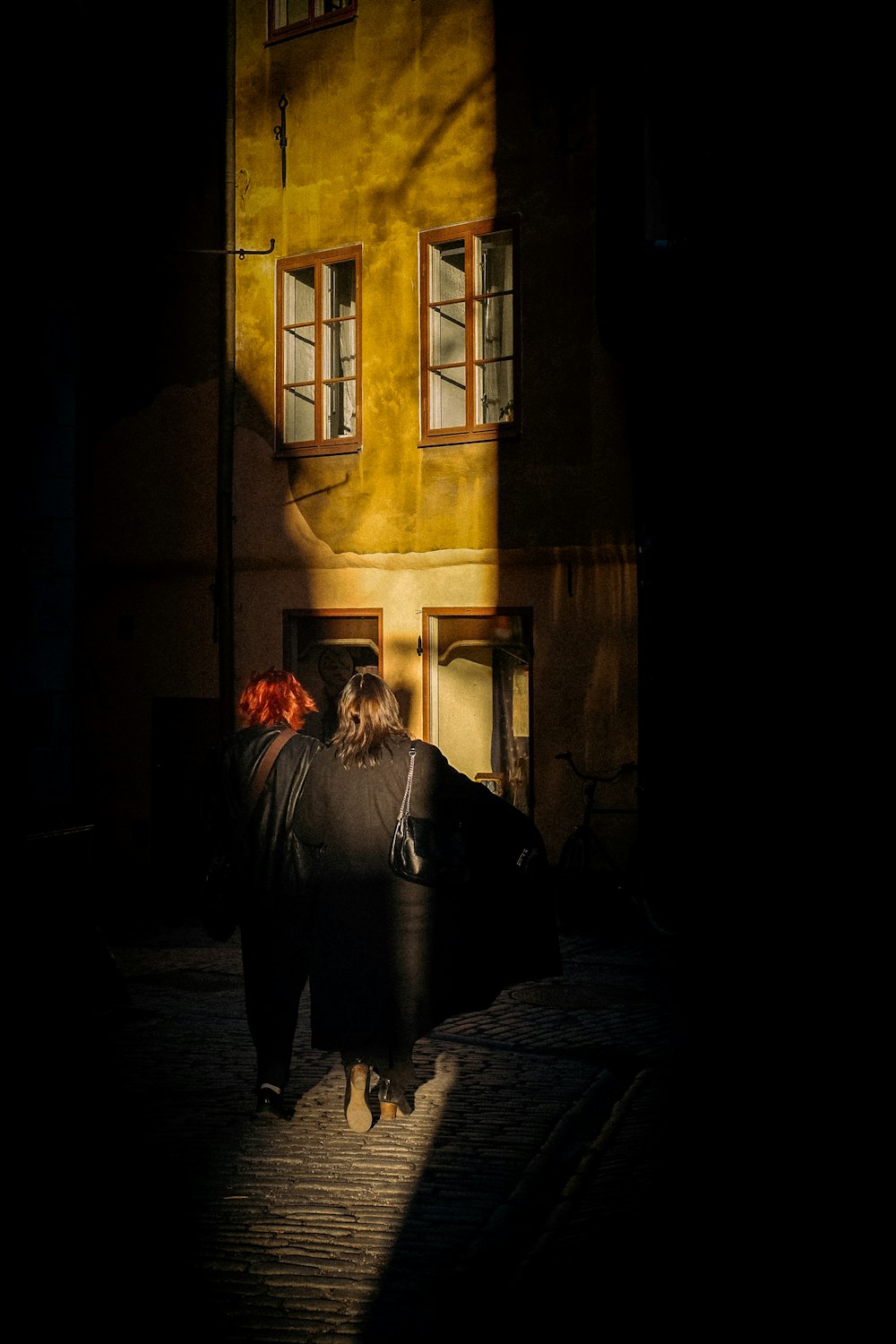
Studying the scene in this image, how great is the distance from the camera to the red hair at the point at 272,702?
19.6 ft

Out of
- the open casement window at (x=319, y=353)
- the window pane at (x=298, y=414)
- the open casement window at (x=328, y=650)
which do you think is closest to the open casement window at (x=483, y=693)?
the open casement window at (x=328, y=650)

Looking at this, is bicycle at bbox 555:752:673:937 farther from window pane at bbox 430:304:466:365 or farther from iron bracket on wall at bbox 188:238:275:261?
iron bracket on wall at bbox 188:238:275:261

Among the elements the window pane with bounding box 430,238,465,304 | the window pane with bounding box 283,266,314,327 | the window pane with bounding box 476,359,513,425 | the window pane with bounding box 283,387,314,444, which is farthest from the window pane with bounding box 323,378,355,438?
the window pane with bounding box 476,359,513,425

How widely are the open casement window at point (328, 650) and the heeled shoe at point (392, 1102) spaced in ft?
22.4

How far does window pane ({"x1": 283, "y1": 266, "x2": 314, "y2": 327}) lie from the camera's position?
1328 centimetres

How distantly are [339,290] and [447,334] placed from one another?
136 centimetres

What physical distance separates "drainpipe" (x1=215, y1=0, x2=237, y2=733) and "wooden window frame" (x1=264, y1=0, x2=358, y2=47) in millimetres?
433

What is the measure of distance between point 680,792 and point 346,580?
12.1 feet

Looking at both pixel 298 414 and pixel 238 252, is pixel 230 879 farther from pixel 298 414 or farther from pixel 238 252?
pixel 238 252

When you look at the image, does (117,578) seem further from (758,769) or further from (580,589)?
(758,769)

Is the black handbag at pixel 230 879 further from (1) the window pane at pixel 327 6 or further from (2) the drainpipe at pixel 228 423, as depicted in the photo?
(1) the window pane at pixel 327 6

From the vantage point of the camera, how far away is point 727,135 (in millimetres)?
10719

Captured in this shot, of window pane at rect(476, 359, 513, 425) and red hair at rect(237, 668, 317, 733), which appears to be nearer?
red hair at rect(237, 668, 317, 733)

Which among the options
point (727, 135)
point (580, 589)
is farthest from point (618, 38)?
point (580, 589)
